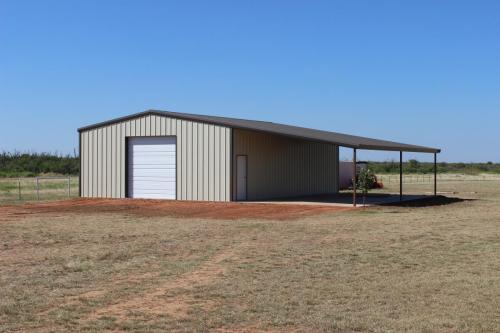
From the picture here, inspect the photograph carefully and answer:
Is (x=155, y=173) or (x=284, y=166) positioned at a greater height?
(x=284, y=166)

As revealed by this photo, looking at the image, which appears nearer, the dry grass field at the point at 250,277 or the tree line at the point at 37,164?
the dry grass field at the point at 250,277

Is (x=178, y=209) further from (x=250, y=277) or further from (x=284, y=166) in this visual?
(x=250, y=277)

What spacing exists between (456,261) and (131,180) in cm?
2095

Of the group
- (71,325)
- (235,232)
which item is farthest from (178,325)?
(235,232)

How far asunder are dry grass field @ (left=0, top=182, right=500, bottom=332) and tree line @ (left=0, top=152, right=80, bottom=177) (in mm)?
57381

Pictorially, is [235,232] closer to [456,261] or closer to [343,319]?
[456,261]

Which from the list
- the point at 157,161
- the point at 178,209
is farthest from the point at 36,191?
the point at 178,209

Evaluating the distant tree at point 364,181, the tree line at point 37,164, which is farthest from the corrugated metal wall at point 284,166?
the tree line at point 37,164

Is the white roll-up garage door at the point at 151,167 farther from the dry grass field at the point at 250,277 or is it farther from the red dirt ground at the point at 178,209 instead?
the dry grass field at the point at 250,277

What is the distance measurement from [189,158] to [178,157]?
61 cm

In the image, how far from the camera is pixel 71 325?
23.9 feet

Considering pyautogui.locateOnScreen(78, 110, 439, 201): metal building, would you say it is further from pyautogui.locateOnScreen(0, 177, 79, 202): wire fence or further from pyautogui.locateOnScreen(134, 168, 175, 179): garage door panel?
pyautogui.locateOnScreen(0, 177, 79, 202): wire fence

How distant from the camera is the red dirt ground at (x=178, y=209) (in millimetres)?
22406

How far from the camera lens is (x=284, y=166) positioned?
32781 millimetres
